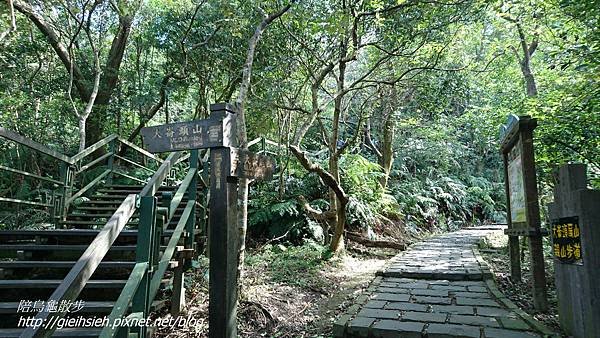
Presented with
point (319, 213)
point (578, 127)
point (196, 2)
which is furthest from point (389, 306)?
point (196, 2)

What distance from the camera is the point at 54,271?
3.88 m

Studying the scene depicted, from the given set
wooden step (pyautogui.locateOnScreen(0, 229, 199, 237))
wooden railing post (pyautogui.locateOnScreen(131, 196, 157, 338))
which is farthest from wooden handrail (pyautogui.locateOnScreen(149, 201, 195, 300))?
wooden step (pyautogui.locateOnScreen(0, 229, 199, 237))

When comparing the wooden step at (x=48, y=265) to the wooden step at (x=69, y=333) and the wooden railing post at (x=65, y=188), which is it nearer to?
the wooden step at (x=69, y=333)

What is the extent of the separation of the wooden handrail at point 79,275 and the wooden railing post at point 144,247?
129 millimetres

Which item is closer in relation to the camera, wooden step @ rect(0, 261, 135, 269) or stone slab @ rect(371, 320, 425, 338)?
stone slab @ rect(371, 320, 425, 338)

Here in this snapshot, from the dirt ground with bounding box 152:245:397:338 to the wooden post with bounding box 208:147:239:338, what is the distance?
102 centimetres

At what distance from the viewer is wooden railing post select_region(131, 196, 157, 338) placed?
2.51m

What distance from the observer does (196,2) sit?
847 cm

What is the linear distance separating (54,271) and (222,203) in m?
2.38

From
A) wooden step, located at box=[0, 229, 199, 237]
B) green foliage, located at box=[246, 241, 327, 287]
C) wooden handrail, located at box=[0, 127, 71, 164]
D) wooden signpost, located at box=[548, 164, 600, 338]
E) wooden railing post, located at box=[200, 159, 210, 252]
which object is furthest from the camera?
green foliage, located at box=[246, 241, 327, 287]

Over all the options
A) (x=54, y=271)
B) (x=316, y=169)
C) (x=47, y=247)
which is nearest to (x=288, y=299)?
(x=316, y=169)

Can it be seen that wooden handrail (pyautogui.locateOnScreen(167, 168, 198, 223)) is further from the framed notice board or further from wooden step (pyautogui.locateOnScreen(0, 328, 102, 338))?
the framed notice board

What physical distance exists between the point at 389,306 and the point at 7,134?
4.88m

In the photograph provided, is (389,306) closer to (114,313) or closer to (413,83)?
(114,313)
